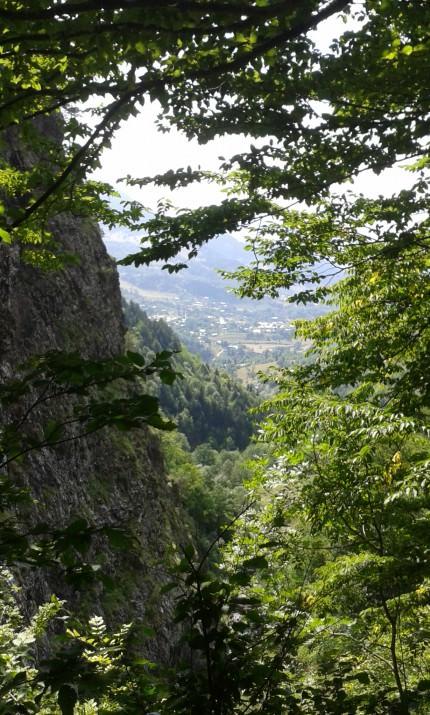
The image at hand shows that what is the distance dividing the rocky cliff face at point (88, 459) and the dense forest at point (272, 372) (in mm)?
6845

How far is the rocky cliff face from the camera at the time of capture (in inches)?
688

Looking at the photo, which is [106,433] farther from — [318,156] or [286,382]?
[318,156]

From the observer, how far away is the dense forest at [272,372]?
254 centimetres

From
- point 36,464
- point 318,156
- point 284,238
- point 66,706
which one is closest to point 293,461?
point 284,238

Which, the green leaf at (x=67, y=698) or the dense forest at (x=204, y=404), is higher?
the dense forest at (x=204, y=404)

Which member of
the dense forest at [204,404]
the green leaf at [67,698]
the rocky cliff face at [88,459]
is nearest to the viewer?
the green leaf at [67,698]

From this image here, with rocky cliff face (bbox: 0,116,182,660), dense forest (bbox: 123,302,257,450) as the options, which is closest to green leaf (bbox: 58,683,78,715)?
rocky cliff face (bbox: 0,116,182,660)

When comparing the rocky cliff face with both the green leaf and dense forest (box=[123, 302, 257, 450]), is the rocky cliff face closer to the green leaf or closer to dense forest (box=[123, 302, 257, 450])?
the green leaf

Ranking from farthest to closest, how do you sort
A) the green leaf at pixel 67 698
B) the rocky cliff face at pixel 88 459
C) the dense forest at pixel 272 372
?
1. the rocky cliff face at pixel 88 459
2. the dense forest at pixel 272 372
3. the green leaf at pixel 67 698

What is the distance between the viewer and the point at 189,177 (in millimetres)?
6383

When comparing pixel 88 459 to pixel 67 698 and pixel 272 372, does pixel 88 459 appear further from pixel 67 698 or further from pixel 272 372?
pixel 67 698

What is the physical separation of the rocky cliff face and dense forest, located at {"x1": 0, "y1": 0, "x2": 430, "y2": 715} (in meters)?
6.85

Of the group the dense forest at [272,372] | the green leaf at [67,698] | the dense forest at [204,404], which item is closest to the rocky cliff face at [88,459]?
the dense forest at [272,372]

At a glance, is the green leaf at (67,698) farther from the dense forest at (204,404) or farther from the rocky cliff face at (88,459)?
the dense forest at (204,404)
